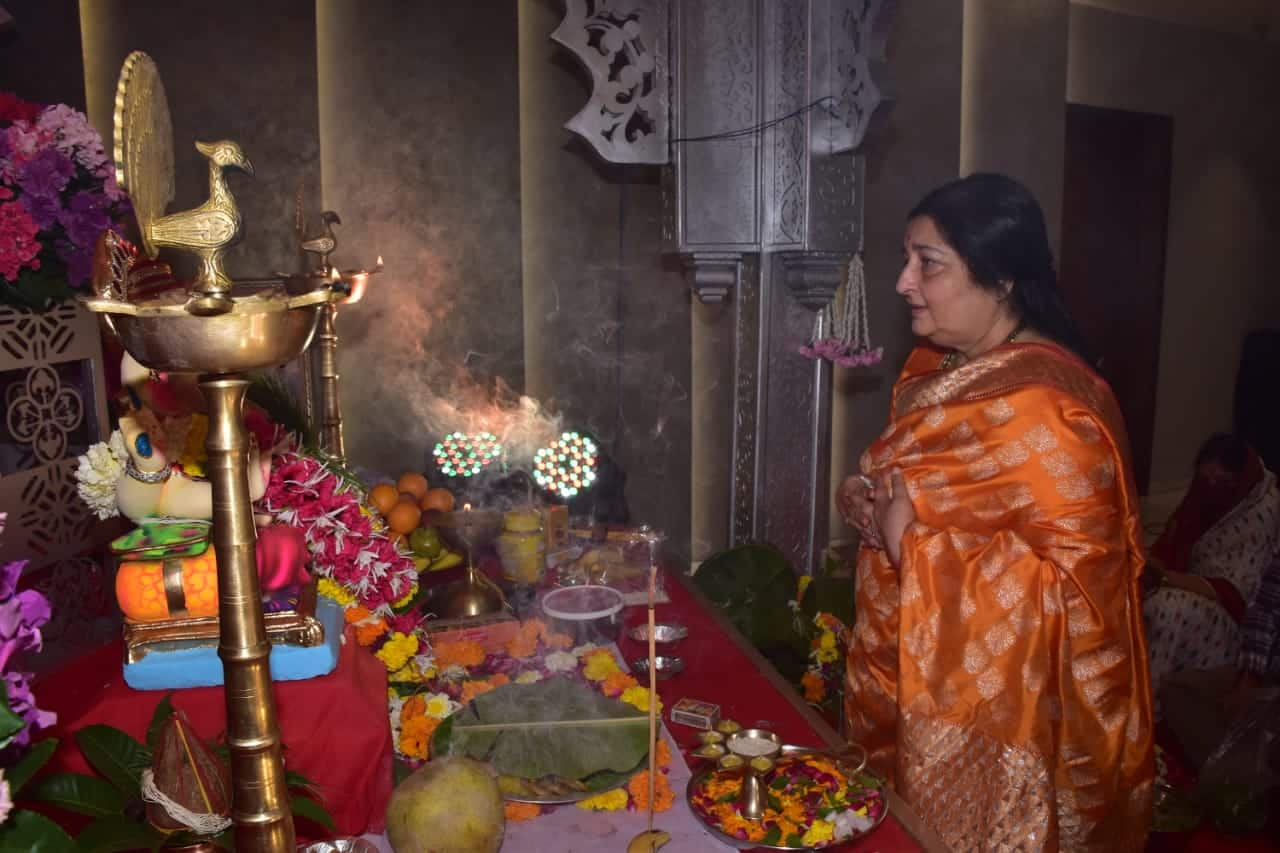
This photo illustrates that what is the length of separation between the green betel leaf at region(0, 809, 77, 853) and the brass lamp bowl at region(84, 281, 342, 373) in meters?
0.57

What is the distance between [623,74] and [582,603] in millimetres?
1882

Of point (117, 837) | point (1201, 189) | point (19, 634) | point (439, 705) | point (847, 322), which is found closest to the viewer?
point (19, 634)

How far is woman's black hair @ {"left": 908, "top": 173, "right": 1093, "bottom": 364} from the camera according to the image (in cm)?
213

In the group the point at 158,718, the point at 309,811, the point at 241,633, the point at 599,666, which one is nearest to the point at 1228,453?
the point at 599,666

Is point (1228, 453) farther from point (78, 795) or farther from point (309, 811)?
point (78, 795)

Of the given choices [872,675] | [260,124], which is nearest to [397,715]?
[872,675]

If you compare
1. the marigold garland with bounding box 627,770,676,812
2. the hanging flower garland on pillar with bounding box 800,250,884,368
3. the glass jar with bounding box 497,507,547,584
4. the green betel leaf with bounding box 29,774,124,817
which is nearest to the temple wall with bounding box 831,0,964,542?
→ the hanging flower garland on pillar with bounding box 800,250,884,368

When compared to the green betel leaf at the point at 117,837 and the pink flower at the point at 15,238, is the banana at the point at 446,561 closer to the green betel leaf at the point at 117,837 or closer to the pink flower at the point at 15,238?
the pink flower at the point at 15,238

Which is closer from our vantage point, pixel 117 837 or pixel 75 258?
pixel 117 837

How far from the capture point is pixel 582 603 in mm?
2406

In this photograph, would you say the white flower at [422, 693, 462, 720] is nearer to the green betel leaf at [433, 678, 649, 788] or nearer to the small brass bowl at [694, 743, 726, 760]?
the green betel leaf at [433, 678, 649, 788]

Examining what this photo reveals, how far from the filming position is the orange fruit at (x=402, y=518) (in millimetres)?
2879

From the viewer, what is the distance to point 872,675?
2344 mm

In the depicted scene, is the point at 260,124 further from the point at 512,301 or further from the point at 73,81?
the point at 512,301
